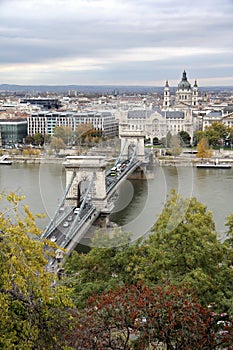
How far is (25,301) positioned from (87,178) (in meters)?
9.67

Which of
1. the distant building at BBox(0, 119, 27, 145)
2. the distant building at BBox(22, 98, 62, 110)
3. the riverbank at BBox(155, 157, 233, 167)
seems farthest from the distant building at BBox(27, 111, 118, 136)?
the distant building at BBox(22, 98, 62, 110)

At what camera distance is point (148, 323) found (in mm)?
3439

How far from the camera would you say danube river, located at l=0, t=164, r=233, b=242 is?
39.0ft

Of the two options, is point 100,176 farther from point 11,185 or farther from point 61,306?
point 61,306

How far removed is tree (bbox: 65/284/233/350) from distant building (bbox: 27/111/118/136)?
27.5m

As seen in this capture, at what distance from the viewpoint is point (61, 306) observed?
10.7 feet

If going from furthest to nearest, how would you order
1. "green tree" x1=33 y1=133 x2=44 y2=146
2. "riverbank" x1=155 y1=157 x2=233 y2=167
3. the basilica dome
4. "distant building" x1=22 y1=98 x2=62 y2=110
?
"distant building" x1=22 y1=98 x2=62 y2=110
the basilica dome
"green tree" x1=33 y1=133 x2=44 y2=146
"riverbank" x1=155 y1=157 x2=233 y2=167

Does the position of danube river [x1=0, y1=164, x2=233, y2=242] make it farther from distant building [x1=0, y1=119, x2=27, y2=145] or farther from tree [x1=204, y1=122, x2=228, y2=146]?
distant building [x1=0, y1=119, x2=27, y2=145]

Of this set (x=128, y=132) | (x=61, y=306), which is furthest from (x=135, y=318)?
(x=128, y=132)

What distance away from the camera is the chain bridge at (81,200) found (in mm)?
9302

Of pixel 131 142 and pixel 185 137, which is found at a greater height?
pixel 131 142

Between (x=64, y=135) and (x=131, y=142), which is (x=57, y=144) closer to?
(x=64, y=135)

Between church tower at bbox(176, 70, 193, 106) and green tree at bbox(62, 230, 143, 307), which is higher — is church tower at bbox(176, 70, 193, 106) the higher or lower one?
the higher one

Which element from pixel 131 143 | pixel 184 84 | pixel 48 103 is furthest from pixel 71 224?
pixel 48 103
